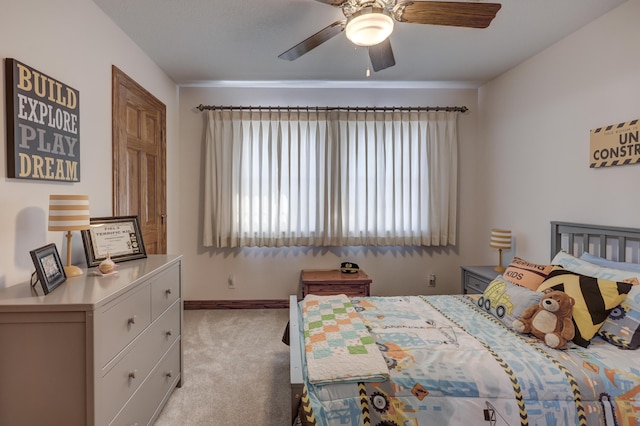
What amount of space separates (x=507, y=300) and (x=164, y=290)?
2227 mm

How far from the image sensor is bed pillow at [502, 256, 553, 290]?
2199mm

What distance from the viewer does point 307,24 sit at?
2475 millimetres

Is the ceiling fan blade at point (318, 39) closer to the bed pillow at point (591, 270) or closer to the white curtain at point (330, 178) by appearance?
the white curtain at point (330, 178)

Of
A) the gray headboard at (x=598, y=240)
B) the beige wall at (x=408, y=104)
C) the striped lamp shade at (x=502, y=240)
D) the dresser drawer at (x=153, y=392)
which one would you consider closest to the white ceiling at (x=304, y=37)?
the beige wall at (x=408, y=104)

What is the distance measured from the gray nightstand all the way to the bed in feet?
3.49

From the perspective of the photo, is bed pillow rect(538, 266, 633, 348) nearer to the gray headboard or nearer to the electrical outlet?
the gray headboard

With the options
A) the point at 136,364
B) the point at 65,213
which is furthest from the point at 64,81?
the point at 136,364

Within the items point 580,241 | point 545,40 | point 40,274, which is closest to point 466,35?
point 545,40

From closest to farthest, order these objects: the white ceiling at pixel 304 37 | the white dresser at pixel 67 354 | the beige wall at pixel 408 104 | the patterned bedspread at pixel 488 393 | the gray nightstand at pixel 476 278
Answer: the white dresser at pixel 67 354 → the patterned bedspread at pixel 488 393 → the beige wall at pixel 408 104 → the white ceiling at pixel 304 37 → the gray nightstand at pixel 476 278

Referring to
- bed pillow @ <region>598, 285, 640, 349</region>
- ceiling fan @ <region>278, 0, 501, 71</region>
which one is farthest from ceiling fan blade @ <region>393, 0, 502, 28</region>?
bed pillow @ <region>598, 285, 640, 349</region>

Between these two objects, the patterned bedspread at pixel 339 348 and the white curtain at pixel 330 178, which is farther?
the white curtain at pixel 330 178

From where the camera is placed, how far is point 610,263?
211 centimetres

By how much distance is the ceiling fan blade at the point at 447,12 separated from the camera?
1.70 meters

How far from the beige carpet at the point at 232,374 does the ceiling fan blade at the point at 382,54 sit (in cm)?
254
